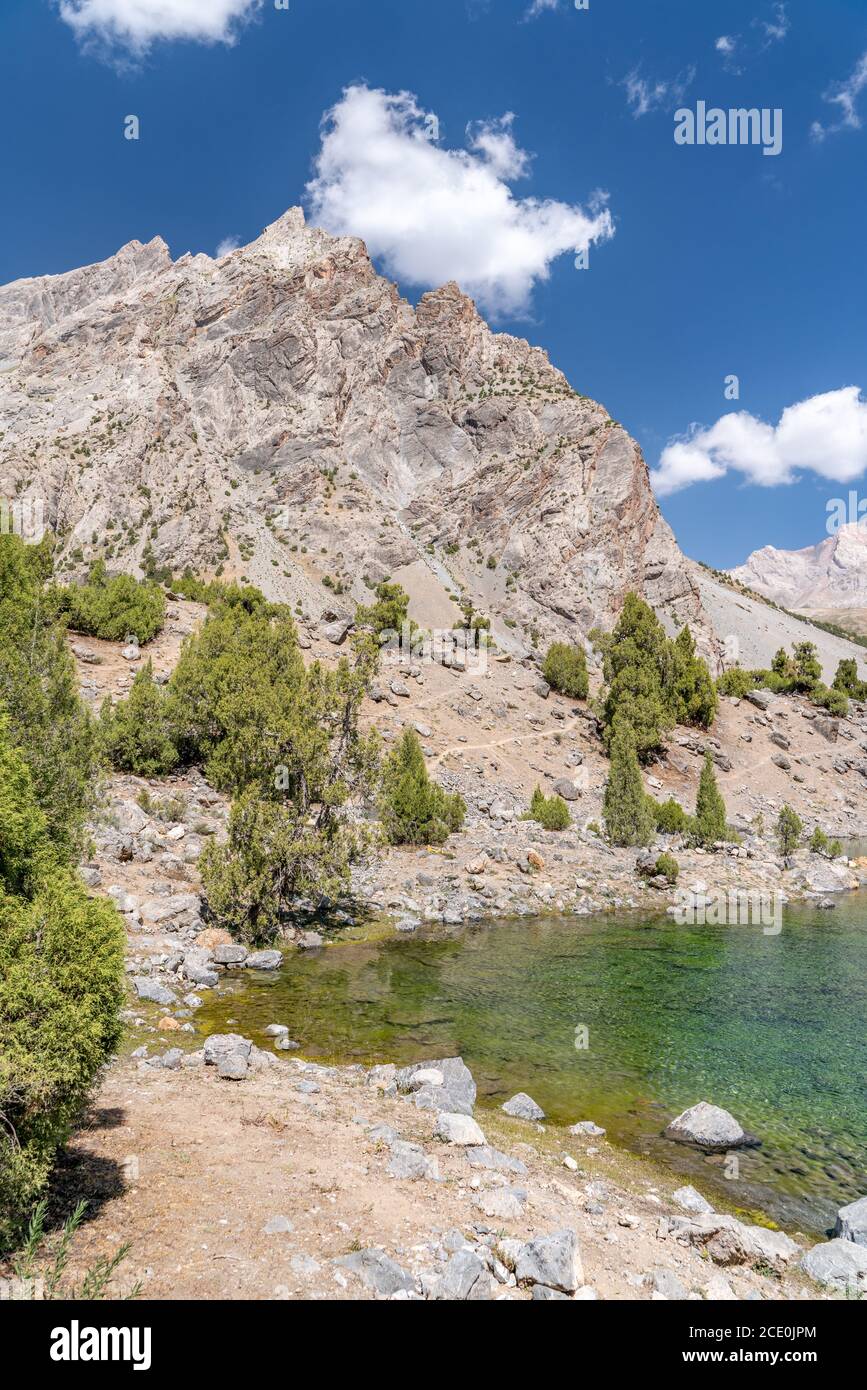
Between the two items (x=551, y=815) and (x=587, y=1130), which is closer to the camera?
(x=587, y=1130)

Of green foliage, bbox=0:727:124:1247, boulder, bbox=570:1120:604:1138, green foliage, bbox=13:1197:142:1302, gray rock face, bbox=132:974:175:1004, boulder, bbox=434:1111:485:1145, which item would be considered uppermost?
green foliage, bbox=0:727:124:1247

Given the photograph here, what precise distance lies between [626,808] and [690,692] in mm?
25245

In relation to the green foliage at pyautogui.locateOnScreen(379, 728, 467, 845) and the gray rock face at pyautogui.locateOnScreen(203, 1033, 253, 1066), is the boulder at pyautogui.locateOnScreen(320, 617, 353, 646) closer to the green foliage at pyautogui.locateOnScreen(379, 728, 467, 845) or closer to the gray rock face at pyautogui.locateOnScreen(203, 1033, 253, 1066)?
the green foliage at pyautogui.locateOnScreen(379, 728, 467, 845)

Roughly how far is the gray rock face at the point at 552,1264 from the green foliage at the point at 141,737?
82.7 feet

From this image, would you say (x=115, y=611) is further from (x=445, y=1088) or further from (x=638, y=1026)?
(x=445, y=1088)

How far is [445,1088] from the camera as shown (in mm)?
10797

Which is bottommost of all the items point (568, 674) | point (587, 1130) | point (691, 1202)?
point (587, 1130)

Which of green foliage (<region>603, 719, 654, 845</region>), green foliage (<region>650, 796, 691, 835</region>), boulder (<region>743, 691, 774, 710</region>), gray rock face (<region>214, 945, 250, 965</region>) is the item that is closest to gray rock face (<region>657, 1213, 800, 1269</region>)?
gray rock face (<region>214, 945, 250, 965</region>)

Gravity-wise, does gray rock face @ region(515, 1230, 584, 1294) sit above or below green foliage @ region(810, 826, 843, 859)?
above

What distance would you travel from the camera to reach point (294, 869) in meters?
20.1

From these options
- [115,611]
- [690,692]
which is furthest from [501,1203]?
[690,692]

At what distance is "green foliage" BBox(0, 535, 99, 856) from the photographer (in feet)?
40.4

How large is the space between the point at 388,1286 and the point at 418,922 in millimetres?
18165

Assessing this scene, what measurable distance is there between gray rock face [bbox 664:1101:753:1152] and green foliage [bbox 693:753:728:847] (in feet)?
90.0
